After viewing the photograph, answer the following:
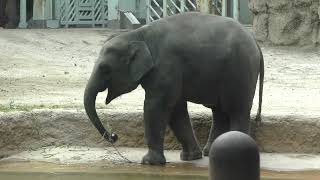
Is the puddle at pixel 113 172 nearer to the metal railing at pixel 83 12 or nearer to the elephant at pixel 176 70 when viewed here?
the elephant at pixel 176 70

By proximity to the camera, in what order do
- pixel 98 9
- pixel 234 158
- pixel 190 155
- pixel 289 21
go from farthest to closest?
pixel 98 9, pixel 289 21, pixel 190 155, pixel 234 158

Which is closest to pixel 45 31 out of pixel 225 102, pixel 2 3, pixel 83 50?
pixel 83 50

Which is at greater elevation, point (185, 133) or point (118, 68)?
point (118, 68)

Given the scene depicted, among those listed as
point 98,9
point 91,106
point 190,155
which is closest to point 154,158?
point 190,155

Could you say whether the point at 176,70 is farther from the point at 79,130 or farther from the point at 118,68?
the point at 79,130

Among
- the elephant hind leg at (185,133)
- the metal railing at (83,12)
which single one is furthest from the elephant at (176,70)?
the metal railing at (83,12)

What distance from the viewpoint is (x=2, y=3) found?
19.9m

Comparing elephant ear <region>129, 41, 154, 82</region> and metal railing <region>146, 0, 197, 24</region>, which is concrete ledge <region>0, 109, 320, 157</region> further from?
metal railing <region>146, 0, 197, 24</region>

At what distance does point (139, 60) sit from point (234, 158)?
375cm

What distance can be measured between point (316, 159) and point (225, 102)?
1005 mm

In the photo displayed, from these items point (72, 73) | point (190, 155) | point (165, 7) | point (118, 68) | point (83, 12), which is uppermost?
point (118, 68)

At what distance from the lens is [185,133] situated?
6.72 m

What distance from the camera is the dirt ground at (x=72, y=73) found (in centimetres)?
848

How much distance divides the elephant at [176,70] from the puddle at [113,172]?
0.22 metres
